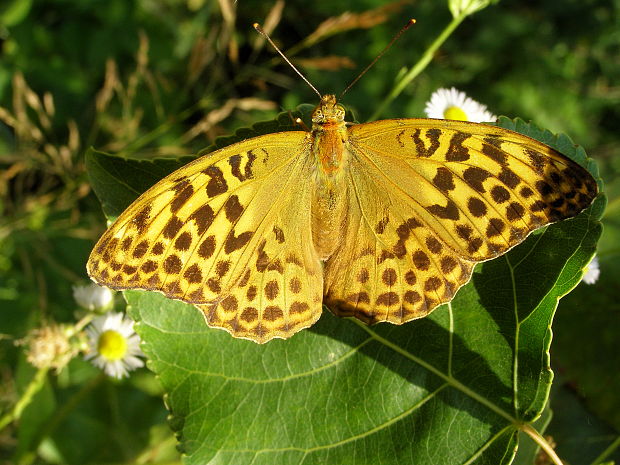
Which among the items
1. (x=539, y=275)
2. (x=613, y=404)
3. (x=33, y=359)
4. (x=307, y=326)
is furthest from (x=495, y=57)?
(x=33, y=359)

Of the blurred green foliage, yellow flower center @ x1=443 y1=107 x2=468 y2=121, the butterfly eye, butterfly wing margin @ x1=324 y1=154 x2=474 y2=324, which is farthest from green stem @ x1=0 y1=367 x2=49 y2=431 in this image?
yellow flower center @ x1=443 y1=107 x2=468 y2=121

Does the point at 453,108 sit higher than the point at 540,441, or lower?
higher

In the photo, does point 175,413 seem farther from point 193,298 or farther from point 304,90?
point 304,90

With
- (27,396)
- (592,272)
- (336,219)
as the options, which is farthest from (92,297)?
(592,272)

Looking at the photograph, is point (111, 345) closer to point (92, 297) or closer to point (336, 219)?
point (92, 297)

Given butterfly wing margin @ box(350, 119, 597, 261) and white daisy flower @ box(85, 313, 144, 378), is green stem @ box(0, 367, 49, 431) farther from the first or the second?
butterfly wing margin @ box(350, 119, 597, 261)

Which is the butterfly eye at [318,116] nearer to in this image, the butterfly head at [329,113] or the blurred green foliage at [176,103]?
the butterfly head at [329,113]

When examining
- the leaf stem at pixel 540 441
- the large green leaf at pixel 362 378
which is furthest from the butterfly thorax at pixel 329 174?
the leaf stem at pixel 540 441
